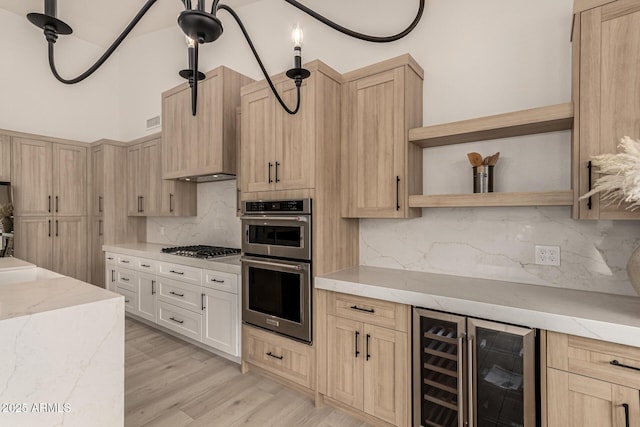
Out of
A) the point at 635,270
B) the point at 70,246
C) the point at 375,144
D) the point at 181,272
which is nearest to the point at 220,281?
the point at 181,272

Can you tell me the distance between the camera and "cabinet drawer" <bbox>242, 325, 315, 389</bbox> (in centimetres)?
237

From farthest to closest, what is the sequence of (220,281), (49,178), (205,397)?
1. (49,178)
2. (220,281)
3. (205,397)

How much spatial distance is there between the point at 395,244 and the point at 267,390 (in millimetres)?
1516

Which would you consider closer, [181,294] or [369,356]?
[369,356]

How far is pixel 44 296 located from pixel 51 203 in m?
4.00

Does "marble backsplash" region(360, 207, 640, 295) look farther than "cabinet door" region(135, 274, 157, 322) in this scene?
No

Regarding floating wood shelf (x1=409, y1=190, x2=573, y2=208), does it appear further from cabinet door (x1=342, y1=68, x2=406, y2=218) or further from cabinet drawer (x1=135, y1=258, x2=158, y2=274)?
cabinet drawer (x1=135, y1=258, x2=158, y2=274)

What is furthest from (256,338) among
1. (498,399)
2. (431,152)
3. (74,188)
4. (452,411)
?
(74,188)

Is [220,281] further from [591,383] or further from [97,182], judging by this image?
[97,182]

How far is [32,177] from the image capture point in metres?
4.25

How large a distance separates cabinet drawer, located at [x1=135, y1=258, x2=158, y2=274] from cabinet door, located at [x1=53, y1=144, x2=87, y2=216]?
1.60 metres

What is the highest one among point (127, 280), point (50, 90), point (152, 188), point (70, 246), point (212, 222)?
point (50, 90)

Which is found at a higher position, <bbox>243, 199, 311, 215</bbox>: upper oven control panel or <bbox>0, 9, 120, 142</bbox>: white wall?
Answer: <bbox>0, 9, 120, 142</bbox>: white wall

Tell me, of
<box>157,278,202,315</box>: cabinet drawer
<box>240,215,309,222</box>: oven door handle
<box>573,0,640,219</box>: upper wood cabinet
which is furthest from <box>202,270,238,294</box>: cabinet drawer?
<box>573,0,640,219</box>: upper wood cabinet
